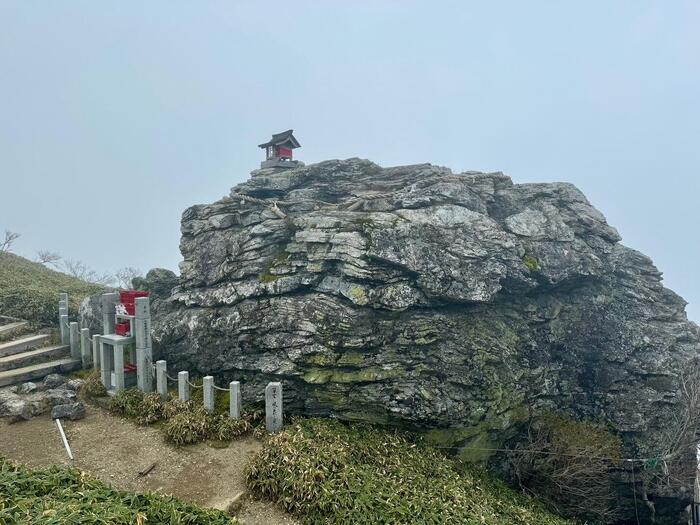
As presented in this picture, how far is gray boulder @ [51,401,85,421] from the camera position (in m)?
14.4

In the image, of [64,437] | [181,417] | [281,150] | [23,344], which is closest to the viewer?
[64,437]

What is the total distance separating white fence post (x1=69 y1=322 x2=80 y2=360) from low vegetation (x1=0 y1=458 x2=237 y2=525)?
9947 mm

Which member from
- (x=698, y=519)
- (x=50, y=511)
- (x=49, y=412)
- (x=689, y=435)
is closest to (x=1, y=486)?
(x=50, y=511)

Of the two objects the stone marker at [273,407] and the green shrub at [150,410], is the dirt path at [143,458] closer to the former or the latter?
the green shrub at [150,410]

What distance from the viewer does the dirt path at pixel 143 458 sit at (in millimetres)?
10945

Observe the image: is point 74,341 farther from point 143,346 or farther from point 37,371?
point 143,346

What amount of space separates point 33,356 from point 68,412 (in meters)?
5.76

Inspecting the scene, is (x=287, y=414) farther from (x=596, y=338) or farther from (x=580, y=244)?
(x=580, y=244)

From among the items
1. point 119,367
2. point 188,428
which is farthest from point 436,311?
point 119,367

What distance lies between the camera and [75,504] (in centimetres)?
779

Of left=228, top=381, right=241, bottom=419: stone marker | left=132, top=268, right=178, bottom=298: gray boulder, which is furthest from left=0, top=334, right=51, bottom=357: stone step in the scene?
left=228, top=381, right=241, bottom=419: stone marker

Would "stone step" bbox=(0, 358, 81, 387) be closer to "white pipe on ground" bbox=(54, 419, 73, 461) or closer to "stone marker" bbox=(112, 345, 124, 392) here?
"white pipe on ground" bbox=(54, 419, 73, 461)

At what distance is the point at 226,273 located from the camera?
58.4 feet

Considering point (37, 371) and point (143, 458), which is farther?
point (37, 371)
